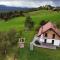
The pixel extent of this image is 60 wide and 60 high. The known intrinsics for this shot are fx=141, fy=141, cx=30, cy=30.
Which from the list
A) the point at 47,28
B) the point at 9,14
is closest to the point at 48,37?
the point at 47,28

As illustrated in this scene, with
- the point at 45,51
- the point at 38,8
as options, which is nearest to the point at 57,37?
the point at 45,51

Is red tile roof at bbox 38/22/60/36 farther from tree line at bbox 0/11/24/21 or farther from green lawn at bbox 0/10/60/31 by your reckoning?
tree line at bbox 0/11/24/21

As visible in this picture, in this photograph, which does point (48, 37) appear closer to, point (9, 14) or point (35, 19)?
point (35, 19)

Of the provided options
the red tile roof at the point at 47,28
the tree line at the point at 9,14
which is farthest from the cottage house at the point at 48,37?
the tree line at the point at 9,14

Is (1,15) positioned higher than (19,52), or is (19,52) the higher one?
(1,15)

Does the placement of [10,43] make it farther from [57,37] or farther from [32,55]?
[57,37]

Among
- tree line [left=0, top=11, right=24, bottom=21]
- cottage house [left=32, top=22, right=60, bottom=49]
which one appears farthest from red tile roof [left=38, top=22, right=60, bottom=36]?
tree line [left=0, top=11, right=24, bottom=21]

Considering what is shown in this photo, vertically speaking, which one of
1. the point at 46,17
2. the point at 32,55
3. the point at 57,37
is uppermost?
the point at 46,17

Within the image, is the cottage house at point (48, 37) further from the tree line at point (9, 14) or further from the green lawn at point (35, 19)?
the tree line at point (9, 14)
